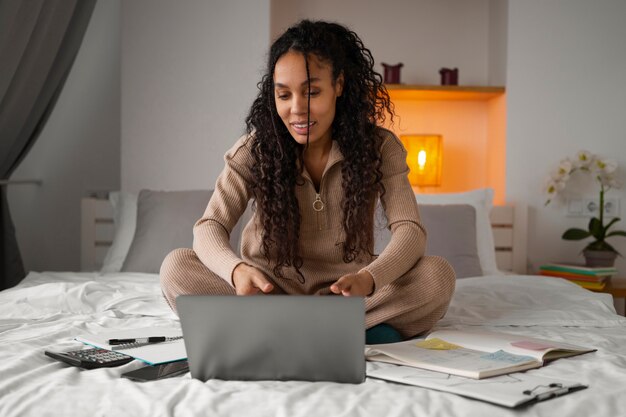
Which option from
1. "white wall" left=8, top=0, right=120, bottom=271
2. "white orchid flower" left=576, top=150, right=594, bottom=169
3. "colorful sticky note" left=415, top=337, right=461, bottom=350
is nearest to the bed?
"colorful sticky note" left=415, top=337, right=461, bottom=350

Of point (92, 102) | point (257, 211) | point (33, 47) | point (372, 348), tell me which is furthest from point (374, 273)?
point (92, 102)

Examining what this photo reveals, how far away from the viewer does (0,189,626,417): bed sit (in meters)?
1.11

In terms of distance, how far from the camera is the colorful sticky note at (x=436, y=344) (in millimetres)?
1488

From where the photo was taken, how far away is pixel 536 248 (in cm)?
346

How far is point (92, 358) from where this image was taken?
1413mm

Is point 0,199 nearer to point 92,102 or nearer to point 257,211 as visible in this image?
point 92,102

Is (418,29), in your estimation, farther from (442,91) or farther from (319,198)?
(319,198)

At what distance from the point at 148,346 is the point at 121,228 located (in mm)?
1736

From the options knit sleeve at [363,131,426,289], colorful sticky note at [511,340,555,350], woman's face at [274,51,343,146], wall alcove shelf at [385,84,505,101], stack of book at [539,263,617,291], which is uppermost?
wall alcove shelf at [385,84,505,101]

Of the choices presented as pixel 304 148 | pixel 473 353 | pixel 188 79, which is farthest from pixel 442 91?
pixel 473 353

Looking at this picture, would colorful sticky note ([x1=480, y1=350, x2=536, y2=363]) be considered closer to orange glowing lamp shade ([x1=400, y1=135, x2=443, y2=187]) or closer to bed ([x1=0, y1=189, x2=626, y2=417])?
bed ([x1=0, y1=189, x2=626, y2=417])

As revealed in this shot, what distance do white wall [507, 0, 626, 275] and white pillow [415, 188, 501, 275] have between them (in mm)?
356

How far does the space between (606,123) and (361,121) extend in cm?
197

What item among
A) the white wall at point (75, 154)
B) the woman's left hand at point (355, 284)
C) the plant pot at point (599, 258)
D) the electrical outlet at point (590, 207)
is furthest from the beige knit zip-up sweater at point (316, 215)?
the white wall at point (75, 154)
